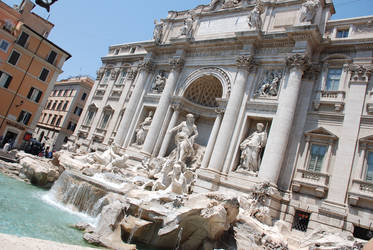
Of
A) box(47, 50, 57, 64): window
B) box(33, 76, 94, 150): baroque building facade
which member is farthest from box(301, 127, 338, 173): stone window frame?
box(33, 76, 94, 150): baroque building facade

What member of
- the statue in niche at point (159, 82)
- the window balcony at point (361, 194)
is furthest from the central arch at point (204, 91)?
the window balcony at point (361, 194)

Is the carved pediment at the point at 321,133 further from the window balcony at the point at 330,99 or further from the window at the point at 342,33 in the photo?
the window at the point at 342,33

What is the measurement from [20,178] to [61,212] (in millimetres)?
6175

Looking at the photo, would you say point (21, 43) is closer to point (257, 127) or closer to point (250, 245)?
point (257, 127)

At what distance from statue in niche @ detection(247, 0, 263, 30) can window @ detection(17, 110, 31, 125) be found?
2464cm

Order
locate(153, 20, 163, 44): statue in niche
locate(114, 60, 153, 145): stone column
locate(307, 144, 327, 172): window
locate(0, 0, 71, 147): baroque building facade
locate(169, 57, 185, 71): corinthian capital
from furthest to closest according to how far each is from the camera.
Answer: locate(0, 0, 71, 147): baroque building facade → locate(153, 20, 163, 44): statue in niche → locate(114, 60, 153, 145): stone column → locate(169, 57, 185, 71): corinthian capital → locate(307, 144, 327, 172): window

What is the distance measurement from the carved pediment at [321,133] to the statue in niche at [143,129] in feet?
40.1

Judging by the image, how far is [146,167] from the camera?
62.1 feet

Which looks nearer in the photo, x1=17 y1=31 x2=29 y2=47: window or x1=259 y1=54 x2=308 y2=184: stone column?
x1=259 y1=54 x2=308 y2=184: stone column

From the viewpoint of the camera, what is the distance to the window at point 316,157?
47.3 ft

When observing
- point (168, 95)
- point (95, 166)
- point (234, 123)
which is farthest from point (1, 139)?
point (234, 123)

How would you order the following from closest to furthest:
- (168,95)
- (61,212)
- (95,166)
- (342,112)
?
(61,212), (342,112), (95,166), (168,95)

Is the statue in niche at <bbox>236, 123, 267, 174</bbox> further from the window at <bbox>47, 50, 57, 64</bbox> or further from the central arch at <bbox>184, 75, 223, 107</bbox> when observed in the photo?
the window at <bbox>47, 50, 57, 64</bbox>

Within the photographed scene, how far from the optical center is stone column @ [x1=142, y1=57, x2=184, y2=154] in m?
21.1
